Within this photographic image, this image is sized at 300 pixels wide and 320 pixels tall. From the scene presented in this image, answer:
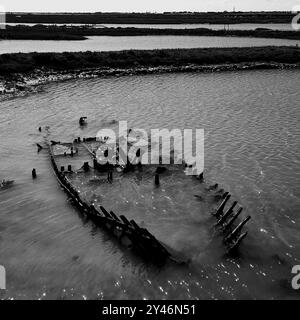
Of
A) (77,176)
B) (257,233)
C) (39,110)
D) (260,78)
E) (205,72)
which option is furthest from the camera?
(205,72)

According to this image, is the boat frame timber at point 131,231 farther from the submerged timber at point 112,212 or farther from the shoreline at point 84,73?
the shoreline at point 84,73

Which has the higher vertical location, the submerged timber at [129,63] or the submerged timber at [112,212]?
the submerged timber at [129,63]

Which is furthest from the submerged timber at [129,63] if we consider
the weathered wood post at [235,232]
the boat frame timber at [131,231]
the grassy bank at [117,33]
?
the weathered wood post at [235,232]

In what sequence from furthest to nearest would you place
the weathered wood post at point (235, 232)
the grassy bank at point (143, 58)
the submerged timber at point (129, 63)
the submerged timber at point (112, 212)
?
the grassy bank at point (143, 58) → the submerged timber at point (129, 63) → the weathered wood post at point (235, 232) → the submerged timber at point (112, 212)

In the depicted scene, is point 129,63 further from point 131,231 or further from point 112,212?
point 131,231

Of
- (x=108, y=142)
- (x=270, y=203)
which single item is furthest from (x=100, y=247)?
(x=108, y=142)

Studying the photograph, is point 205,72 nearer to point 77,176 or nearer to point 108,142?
point 108,142

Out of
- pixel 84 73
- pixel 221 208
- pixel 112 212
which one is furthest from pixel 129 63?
pixel 112 212
